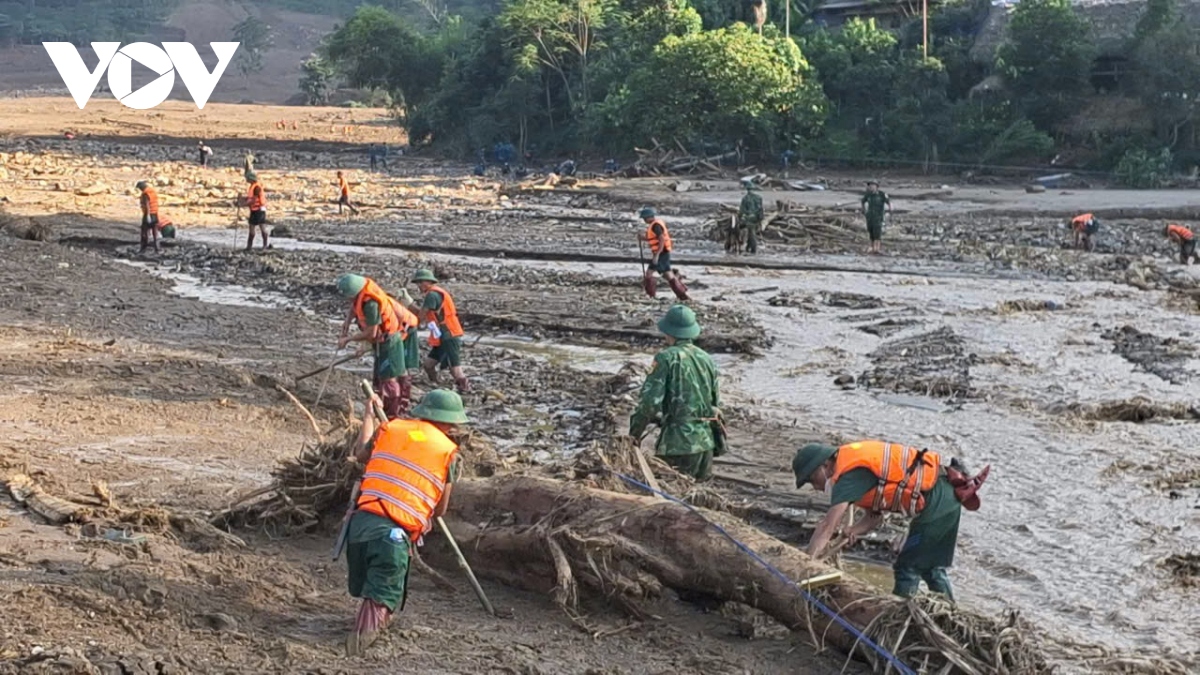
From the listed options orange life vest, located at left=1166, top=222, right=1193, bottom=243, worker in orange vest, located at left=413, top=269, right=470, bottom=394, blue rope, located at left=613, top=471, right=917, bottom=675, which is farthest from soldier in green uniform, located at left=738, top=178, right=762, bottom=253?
blue rope, located at left=613, top=471, right=917, bottom=675

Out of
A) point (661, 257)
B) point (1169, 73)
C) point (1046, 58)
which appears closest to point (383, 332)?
point (661, 257)

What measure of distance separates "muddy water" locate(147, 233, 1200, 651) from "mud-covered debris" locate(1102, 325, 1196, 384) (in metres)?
0.17

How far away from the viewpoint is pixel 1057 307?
1909 cm

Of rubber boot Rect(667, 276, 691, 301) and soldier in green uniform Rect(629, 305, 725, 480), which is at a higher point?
soldier in green uniform Rect(629, 305, 725, 480)

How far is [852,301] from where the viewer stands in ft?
64.6

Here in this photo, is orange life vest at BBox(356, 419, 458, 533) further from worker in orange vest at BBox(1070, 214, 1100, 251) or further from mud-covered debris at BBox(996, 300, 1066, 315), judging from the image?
worker in orange vest at BBox(1070, 214, 1100, 251)

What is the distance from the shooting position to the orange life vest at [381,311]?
11.5 meters

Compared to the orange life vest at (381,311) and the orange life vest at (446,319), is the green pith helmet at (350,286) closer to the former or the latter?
the orange life vest at (381,311)

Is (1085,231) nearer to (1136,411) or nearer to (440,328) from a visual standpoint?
(1136,411)

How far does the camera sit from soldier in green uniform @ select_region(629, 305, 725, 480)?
349 inches

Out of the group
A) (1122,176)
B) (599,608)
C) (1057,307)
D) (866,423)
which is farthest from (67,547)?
(1122,176)

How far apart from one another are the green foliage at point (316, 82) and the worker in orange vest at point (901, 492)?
84.6 metres

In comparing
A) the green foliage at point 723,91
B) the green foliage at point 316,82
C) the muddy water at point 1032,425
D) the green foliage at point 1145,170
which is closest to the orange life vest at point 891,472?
the muddy water at point 1032,425

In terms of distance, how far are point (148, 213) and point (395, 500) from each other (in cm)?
1982
